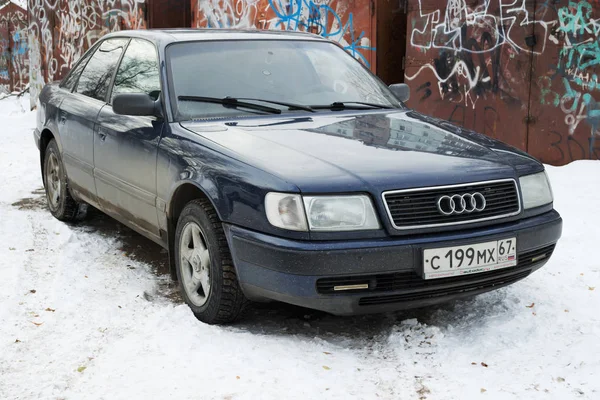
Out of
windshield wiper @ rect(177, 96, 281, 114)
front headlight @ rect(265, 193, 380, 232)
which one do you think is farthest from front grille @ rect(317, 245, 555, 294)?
windshield wiper @ rect(177, 96, 281, 114)

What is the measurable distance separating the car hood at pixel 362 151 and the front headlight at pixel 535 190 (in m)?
0.05

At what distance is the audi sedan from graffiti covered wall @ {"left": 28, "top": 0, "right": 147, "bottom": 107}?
31.8ft

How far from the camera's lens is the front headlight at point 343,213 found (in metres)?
3.55

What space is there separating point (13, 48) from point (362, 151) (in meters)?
21.3

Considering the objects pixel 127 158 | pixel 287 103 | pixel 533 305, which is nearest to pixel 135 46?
pixel 127 158

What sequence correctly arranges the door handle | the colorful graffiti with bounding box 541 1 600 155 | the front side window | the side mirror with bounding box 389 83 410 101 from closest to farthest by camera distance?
the front side window < the door handle < the side mirror with bounding box 389 83 410 101 < the colorful graffiti with bounding box 541 1 600 155

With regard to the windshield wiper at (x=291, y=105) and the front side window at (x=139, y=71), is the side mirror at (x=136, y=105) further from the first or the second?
the windshield wiper at (x=291, y=105)

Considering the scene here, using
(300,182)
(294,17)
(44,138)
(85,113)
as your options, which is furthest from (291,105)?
(294,17)

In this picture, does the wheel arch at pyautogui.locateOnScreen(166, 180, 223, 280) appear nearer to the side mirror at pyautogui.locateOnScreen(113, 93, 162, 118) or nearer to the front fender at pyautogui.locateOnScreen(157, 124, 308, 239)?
the front fender at pyautogui.locateOnScreen(157, 124, 308, 239)

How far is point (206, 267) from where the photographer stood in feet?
13.5

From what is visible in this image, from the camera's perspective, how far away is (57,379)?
11.6 feet

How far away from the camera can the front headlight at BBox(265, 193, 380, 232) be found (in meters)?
3.54

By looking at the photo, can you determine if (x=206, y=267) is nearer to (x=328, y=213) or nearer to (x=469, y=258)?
(x=328, y=213)

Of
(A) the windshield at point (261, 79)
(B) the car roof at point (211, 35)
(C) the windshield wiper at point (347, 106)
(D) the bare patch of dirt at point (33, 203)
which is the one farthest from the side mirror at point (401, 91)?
(D) the bare patch of dirt at point (33, 203)
